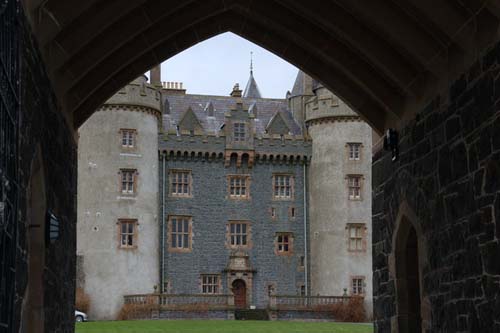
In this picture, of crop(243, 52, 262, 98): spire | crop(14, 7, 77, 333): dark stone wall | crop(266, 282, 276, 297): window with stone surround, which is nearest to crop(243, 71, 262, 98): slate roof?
crop(243, 52, 262, 98): spire

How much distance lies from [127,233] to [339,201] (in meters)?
11.6

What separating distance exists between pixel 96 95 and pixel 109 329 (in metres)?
21.7

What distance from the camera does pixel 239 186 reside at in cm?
5041

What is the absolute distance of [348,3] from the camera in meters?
10.5

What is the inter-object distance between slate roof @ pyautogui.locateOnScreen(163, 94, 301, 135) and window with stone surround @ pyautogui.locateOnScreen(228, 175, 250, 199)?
308 centimetres

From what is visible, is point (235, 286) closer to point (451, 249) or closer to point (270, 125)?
point (270, 125)

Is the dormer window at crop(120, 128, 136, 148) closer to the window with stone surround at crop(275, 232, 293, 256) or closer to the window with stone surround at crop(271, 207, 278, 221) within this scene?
the window with stone surround at crop(271, 207, 278, 221)

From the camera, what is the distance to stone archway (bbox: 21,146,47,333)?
950cm

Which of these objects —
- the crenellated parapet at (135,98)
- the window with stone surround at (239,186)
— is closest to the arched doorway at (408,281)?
the crenellated parapet at (135,98)

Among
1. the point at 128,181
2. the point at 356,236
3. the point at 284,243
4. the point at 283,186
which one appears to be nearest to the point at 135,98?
the point at 128,181

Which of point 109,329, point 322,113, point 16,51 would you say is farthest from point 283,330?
point 16,51

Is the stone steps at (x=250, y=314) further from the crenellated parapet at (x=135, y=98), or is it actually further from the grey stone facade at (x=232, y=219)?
the crenellated parapet at (x=135, y=98)

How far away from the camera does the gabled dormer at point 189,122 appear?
51.0 m

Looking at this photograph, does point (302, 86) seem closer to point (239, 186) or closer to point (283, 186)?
point (283, 186)
